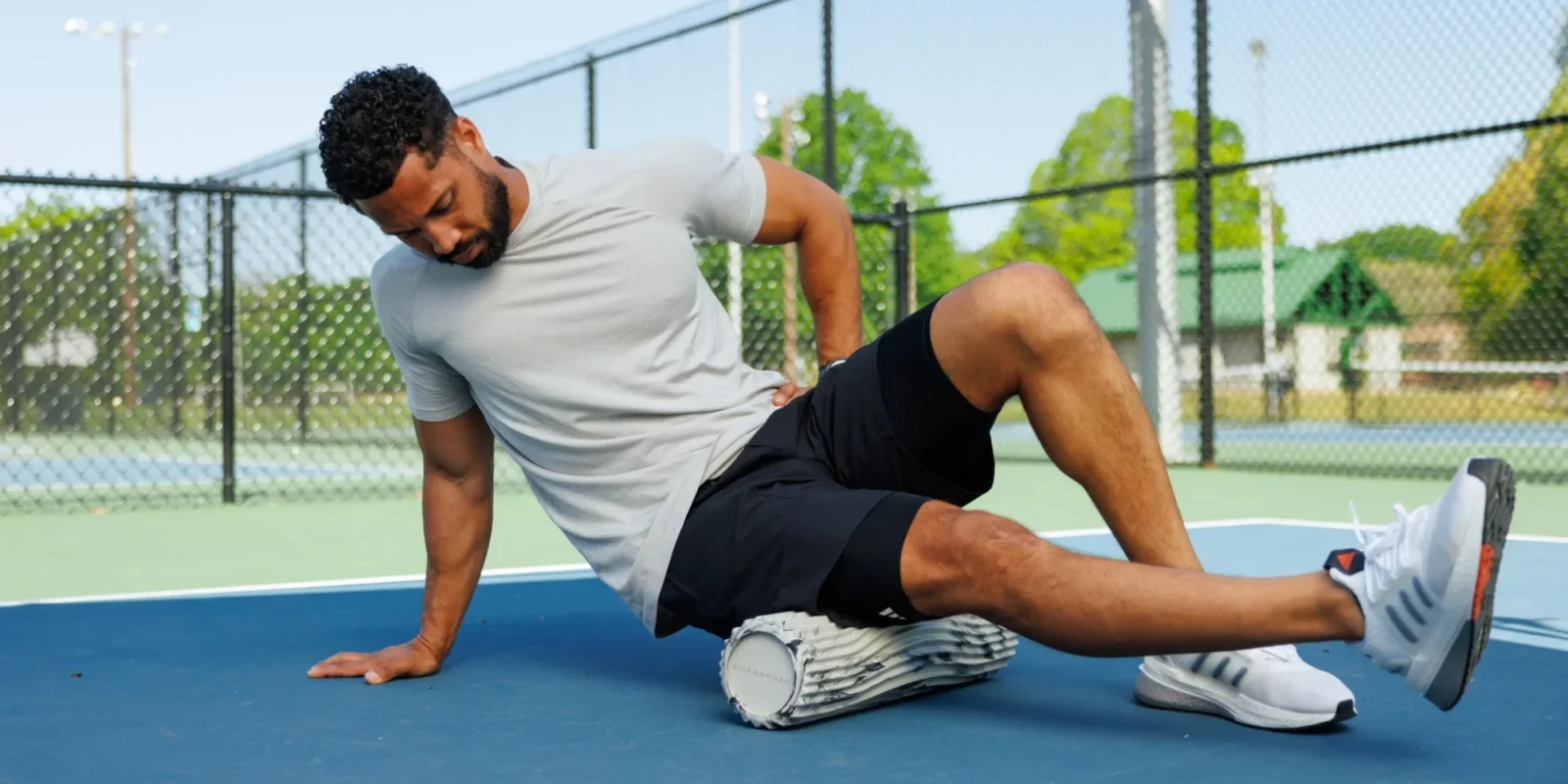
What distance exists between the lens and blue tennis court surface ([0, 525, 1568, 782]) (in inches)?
76.0

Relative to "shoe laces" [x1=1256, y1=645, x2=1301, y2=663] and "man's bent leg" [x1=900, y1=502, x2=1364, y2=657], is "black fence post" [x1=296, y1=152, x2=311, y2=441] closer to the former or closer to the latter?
"man's bent leg" [x1=900, y1=502, x2=1364, y2=657]

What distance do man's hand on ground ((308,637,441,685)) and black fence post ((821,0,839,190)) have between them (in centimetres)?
656

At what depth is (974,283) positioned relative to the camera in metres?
2.16

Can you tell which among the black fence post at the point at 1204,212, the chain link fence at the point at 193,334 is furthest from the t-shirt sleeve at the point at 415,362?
the chain link fence at the point at 193,334

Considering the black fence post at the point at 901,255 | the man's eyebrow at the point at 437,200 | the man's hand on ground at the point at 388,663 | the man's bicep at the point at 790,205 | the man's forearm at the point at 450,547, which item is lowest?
the man's hand on ground at the point at 388,663

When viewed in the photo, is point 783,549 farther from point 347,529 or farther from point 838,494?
point 347,529

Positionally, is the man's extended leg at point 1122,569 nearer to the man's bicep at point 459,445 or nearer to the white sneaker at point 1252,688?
the white sneaker at point 1252,688

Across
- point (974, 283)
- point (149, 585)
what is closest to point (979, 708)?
point (974, 283)

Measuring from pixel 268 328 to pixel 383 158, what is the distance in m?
9.45

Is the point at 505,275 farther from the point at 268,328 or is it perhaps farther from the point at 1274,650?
the point at 268,328

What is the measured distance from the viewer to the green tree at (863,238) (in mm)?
11086

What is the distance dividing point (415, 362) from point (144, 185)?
13.9 ft

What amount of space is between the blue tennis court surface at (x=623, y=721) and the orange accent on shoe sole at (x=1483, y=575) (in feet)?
0.92

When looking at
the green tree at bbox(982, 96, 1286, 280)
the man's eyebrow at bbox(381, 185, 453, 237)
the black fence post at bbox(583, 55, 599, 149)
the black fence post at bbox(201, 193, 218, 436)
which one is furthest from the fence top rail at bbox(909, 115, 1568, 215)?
the green tree at bbox(982, 96, 1286, 280)
